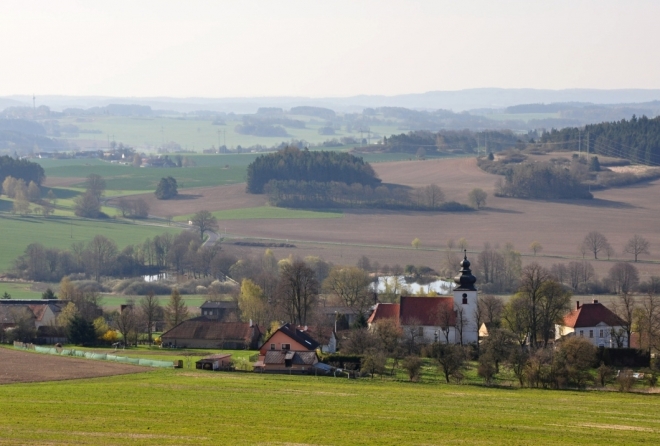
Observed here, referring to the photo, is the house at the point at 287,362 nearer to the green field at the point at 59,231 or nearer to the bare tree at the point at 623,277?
the bare tree at the point at 623,277

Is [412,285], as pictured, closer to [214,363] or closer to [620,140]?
[214,363]

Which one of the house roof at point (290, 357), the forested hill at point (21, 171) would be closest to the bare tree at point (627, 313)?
the house roof at point (290, 357)

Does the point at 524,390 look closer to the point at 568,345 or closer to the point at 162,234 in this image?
the point at 568,345

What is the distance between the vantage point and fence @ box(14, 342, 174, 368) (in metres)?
52.0

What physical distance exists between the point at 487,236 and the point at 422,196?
25213 millimetres

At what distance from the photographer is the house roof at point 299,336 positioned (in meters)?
56.1

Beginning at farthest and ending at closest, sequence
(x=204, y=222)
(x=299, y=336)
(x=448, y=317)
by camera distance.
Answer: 1. (x=204, y=222)
2. (x=448, y=317)
3. (x=299, y=336)

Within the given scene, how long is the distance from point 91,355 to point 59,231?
217ft

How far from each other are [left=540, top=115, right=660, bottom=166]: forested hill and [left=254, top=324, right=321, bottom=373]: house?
11904 centimetres

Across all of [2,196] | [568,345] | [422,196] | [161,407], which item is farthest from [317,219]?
[161,407]

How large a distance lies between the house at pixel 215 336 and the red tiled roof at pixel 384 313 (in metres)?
5.96

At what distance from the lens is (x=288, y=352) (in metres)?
53.1

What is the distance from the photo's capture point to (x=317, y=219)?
131 meters

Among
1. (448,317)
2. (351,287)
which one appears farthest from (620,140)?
(448,317)
